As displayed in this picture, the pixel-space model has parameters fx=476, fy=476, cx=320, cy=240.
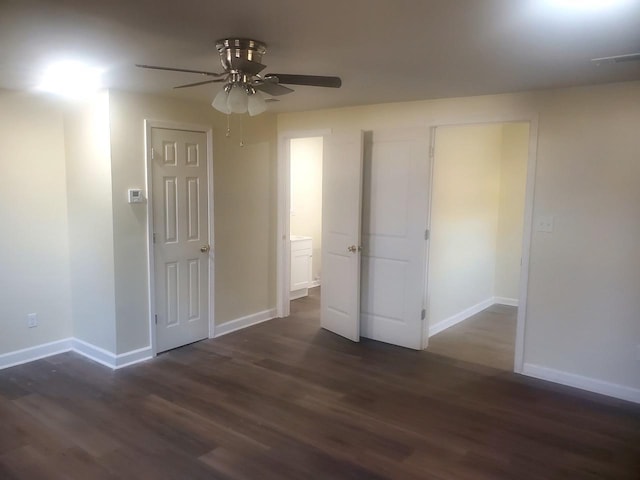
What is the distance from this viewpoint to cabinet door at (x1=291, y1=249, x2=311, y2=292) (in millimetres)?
6148

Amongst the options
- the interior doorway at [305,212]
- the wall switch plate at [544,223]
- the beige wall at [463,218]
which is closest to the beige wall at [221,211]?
the interior doorway at [305,212]

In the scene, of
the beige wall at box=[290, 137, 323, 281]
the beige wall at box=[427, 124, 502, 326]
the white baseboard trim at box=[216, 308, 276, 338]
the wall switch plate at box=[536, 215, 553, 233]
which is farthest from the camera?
the beige wall at box=[290, 137, 323, 281]

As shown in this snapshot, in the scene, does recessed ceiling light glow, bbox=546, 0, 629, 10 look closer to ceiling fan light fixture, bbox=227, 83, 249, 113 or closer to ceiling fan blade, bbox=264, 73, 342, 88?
ceiling fan blade, bbox=264, 73, 342, 88

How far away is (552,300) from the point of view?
368 centimetres

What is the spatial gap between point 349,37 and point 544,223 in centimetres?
227

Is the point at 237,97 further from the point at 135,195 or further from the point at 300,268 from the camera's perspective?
the point at 300,268

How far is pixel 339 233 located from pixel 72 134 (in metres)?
2.52

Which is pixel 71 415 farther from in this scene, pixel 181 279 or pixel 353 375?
pixel 353 375

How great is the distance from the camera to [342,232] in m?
4.63

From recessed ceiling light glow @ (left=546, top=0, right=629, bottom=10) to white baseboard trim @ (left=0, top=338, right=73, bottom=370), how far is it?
4418mm

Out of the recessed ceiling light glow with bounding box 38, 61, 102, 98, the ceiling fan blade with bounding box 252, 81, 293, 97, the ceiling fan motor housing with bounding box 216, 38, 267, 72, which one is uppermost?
the recessed ceiling light glow with bounding box 38, 61, 102, 98

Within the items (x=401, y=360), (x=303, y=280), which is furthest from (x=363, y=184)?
(x=303, y=280)

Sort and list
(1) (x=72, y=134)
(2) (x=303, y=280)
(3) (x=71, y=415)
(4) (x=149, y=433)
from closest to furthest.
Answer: (4) (x=149, y=433), (3) (x=71, y=415), (1) (x=72, y=134), (2) (x=303, y=280)

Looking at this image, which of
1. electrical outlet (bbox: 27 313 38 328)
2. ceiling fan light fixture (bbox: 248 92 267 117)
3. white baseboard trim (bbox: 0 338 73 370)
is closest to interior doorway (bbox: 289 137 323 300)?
white baseboard trim (bbox: 0 338 73 370)
